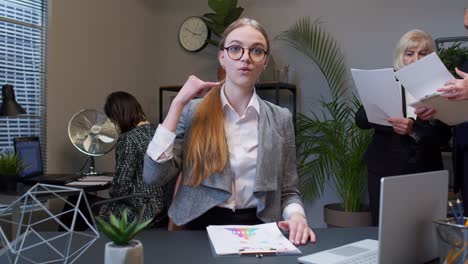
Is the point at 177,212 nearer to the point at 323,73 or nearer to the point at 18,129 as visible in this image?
the point at 18,129

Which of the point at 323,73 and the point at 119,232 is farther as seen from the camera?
the point at 323,73

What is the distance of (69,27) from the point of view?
11.6ft

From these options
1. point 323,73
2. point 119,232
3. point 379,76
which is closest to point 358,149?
point 323,73

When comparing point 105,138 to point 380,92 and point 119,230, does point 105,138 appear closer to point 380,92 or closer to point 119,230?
point 380,92

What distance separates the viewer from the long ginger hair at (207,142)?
1.47 meters

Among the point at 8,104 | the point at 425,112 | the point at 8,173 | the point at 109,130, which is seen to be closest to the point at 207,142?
the point at 425,112

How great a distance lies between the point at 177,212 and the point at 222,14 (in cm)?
274

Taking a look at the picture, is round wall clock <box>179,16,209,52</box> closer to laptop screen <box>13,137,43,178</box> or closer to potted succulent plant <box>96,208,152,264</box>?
laptop screen <box>13,137,43,178</box>

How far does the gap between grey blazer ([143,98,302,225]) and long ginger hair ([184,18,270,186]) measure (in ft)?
0.08

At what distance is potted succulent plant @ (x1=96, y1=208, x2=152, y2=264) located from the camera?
0.86 m

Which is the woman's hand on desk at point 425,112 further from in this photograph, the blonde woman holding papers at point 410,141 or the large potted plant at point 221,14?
the large potted plant at point 221,14

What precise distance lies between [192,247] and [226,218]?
11.8 inches

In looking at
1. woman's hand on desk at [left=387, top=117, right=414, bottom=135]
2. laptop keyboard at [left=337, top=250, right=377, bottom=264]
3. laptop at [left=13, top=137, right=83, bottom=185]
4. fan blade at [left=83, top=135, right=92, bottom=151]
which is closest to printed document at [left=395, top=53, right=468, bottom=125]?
woman's hand on desk at [left=387, top=117, right=414, bottom=135]

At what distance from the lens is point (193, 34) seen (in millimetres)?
4594
